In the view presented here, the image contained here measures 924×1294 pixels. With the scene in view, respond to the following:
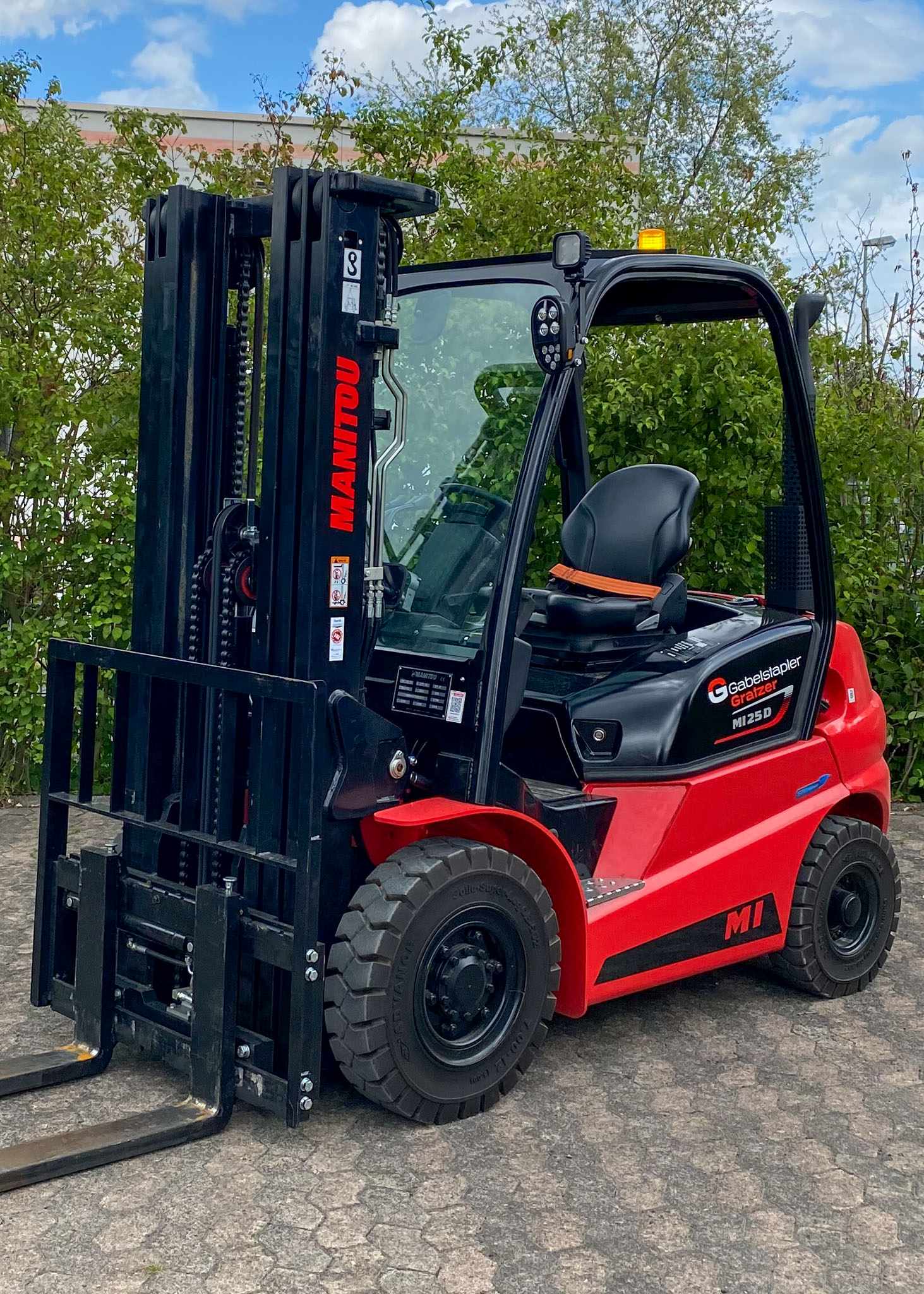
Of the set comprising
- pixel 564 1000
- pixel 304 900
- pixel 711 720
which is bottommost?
pixel 564 1000

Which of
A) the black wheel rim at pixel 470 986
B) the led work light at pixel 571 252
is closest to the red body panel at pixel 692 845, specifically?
the black wheel rim at pixel 470 986

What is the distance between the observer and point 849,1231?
3.31 metres

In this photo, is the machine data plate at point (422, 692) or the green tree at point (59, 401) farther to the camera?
the green tree at point (59, 401)

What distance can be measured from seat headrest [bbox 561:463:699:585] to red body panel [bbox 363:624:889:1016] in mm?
731

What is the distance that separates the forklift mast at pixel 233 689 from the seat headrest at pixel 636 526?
3.59ft

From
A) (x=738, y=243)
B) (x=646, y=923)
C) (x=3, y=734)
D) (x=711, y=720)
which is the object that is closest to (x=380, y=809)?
(x=646, y=923)

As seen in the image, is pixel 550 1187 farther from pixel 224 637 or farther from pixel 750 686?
pixel 750 686

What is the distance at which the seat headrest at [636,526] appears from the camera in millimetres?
4605

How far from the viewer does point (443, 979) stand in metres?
3.70

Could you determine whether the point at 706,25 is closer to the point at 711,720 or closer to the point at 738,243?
the point at 738,243

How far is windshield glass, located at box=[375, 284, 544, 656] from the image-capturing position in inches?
156

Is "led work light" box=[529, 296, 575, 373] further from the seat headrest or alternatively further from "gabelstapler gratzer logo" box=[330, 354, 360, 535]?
the seat headrest

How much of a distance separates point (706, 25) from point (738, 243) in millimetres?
22677

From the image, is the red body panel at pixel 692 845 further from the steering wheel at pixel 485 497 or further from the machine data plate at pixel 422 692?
the steering wheel at pixel 485 497
